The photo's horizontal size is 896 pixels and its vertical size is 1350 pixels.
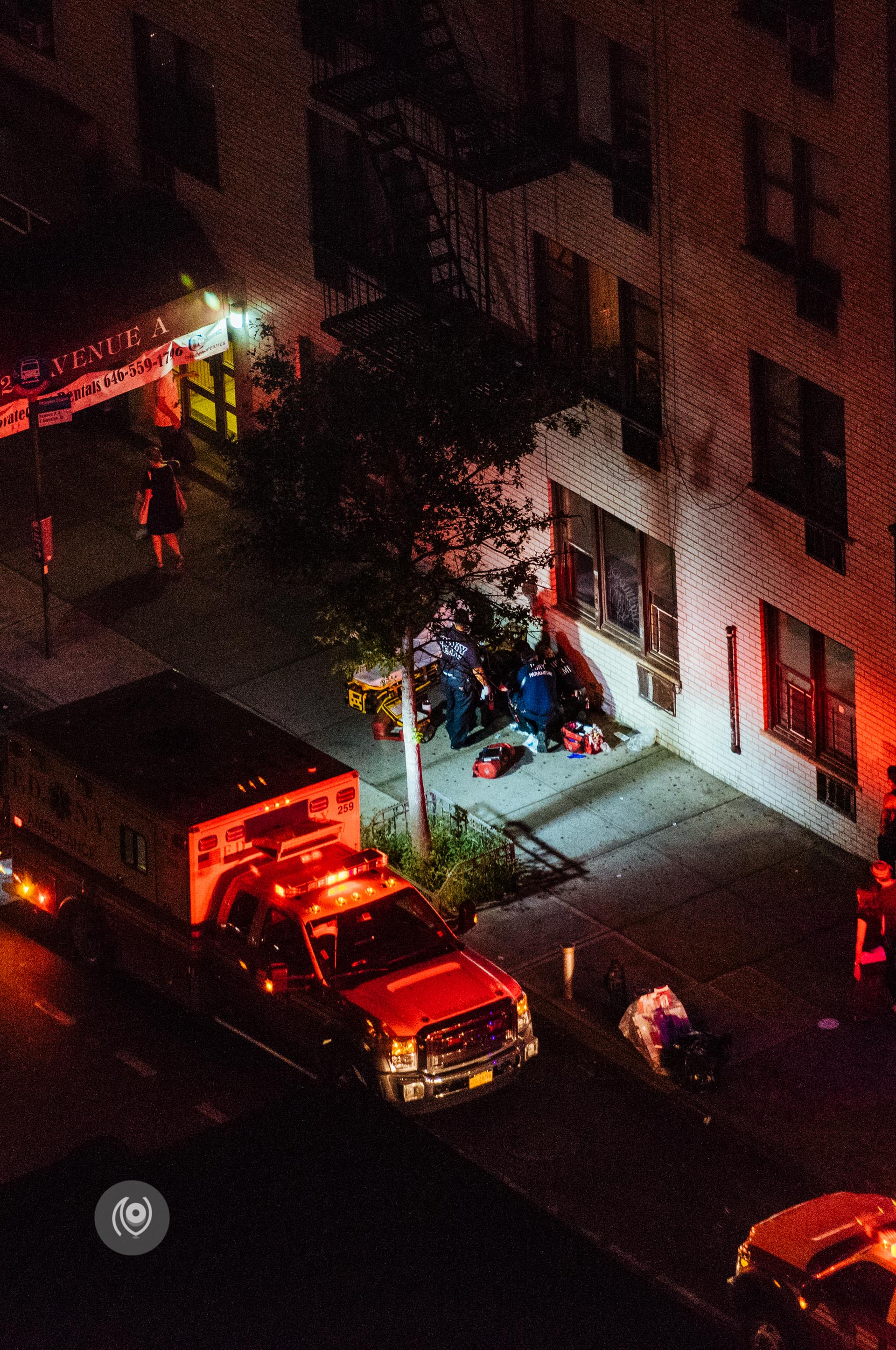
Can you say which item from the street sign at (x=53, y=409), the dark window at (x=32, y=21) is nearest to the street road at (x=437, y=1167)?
the street sign at (x=53, y=409)

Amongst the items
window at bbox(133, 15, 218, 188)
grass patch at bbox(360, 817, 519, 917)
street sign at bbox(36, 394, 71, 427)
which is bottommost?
grass patch at bbox(360, 817, 519, 917)

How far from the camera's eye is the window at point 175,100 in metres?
30.7

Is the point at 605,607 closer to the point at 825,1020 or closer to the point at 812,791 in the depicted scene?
the point at 812,791

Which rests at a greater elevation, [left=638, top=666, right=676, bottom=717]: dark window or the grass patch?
[left=638, top=666, right=676, bottom=717]: dark window

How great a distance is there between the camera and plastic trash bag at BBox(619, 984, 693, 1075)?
21.7 metres

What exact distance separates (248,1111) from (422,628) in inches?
208

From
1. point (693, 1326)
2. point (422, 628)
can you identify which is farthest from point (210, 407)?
point (693, 1326)

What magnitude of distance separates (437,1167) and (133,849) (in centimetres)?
436

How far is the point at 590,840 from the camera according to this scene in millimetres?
25422

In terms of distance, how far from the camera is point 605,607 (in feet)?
89.9

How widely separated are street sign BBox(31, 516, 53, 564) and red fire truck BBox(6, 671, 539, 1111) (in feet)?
17.2

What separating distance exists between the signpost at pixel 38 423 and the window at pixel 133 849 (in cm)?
695

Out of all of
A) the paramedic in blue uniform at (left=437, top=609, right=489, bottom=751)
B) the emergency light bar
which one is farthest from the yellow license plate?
the paramedic in blue uniform at (left=437, top=609, right=489, bottom=751)

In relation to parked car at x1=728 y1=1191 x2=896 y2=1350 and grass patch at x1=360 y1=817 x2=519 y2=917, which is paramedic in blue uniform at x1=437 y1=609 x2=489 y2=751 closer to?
grass patch at x1=360 y1=817 x2=519 y2=917
